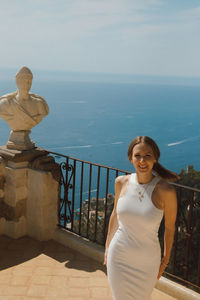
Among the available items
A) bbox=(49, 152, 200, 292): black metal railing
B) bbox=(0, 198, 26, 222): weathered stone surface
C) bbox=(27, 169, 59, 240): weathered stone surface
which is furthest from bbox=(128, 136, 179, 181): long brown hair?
bbox=(0, 198, 26, 222): weathered stone surface

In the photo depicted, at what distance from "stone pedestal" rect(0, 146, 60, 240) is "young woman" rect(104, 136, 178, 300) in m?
2.36

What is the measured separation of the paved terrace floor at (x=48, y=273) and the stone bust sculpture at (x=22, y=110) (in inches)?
52.7

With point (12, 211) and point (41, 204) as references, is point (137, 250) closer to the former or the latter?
point (41, 204)

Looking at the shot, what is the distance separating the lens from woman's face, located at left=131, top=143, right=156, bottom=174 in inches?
87.9

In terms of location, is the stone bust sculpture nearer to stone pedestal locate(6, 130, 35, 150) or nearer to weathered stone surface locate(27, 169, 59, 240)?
stone pedestal locate(6, 130, 35, 150)

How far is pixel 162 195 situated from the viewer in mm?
2178

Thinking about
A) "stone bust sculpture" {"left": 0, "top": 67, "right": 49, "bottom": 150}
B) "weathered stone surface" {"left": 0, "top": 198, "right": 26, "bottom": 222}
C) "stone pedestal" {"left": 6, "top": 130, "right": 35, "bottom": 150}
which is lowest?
"weathered stone surface" {"left": 0, "top": 198, "right": 26, "bottom": 222}

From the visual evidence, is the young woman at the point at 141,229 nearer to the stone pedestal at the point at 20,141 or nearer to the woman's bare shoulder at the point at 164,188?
the woman's bare shoulder at the point at 164,188

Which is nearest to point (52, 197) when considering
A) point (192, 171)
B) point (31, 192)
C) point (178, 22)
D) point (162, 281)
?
point (31, 192)

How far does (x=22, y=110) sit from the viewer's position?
4383 millimetres

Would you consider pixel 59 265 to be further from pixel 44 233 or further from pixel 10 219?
pixel 10 219

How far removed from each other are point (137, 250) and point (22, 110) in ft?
9.09

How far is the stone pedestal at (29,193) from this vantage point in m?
4.50

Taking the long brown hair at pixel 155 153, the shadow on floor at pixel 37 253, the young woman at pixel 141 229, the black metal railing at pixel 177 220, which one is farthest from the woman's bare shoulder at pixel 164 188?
the shadow on floor at pixel 37 253
